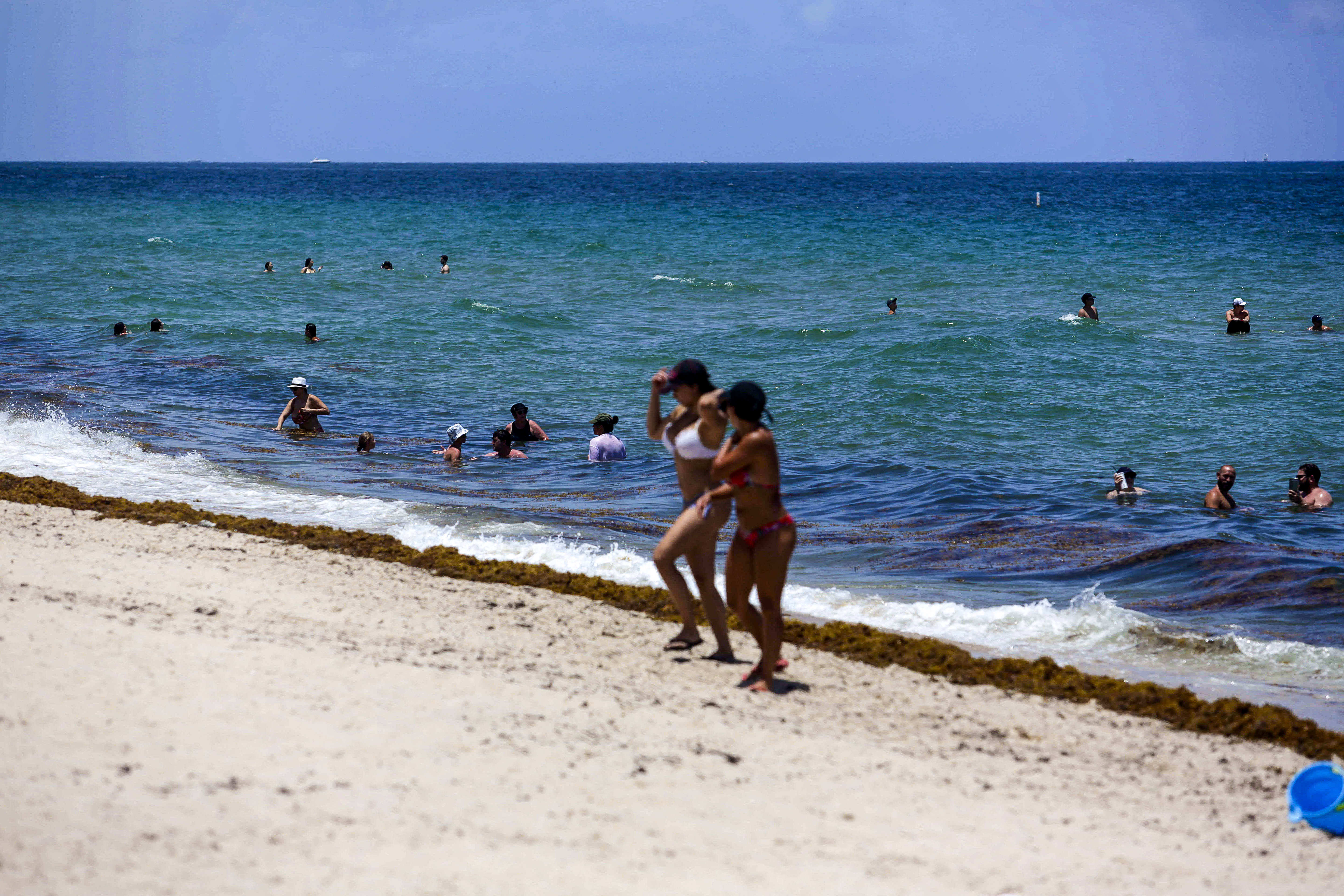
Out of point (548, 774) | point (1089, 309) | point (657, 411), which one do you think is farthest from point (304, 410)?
point (1089, 309)

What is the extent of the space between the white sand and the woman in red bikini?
50cm

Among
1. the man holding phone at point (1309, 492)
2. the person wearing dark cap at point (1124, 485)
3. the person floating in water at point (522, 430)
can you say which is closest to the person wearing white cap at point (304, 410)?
the person floating in water at point (522, 430)

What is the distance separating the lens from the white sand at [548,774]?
13.4 ft

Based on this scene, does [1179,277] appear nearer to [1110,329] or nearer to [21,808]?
[1110,329]

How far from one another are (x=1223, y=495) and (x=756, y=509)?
26.4 ft

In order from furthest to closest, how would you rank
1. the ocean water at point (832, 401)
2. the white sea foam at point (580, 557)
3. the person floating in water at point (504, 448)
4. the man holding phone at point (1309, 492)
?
the person floating in water at point (504, 448)
the man holding phone at point (1309, 492)
the ocean water at point (832, 401)
the white sea foam at point (580, 557)

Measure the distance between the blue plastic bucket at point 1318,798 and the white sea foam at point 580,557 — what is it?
2401mm

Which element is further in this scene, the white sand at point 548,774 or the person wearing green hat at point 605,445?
the person wearing green hat at point 605,445

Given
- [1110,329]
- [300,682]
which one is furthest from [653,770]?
[1110,329]

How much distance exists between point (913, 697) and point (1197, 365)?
16.2m

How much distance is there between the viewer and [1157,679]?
701 cm

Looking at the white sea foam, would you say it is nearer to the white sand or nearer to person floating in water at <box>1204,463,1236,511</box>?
the white sand

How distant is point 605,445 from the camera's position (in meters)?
14.0

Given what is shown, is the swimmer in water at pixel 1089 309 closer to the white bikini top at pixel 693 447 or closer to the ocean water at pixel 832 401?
the ocean water at pixel 832 401
